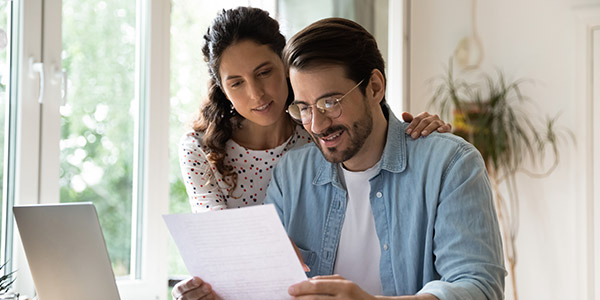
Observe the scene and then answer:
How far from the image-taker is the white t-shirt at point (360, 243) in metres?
1.60

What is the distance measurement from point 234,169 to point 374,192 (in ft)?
1.85

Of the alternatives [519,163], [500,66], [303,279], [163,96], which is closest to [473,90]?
[500,66]

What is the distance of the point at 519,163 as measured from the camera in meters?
3.95

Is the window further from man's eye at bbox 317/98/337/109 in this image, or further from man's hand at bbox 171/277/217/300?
man's eye at bbox 317/98/337/109

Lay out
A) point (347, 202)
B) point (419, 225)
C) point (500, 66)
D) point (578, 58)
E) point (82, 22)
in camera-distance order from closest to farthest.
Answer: point (419, 225)
point (347, 202)
point (82, 22)
point (578, 58)
point (500, 66)

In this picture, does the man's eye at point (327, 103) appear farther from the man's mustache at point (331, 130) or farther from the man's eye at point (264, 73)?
the man's eye at point (264, 73)

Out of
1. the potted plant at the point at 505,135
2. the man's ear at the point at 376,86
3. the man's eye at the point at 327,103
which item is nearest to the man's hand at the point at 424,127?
the man's ear at the point at 376,86

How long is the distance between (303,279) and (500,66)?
3.20m

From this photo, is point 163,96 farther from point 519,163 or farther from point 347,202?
point 519,163

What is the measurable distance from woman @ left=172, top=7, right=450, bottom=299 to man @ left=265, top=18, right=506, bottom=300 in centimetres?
12

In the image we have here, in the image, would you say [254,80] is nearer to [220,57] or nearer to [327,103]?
[220,57]

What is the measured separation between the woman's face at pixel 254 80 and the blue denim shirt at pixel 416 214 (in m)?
0.17

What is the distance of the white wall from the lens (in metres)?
3.72

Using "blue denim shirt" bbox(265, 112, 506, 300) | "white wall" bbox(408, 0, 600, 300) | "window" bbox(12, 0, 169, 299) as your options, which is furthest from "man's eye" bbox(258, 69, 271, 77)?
"white wall" bbox(408, 0, 600, 300)
